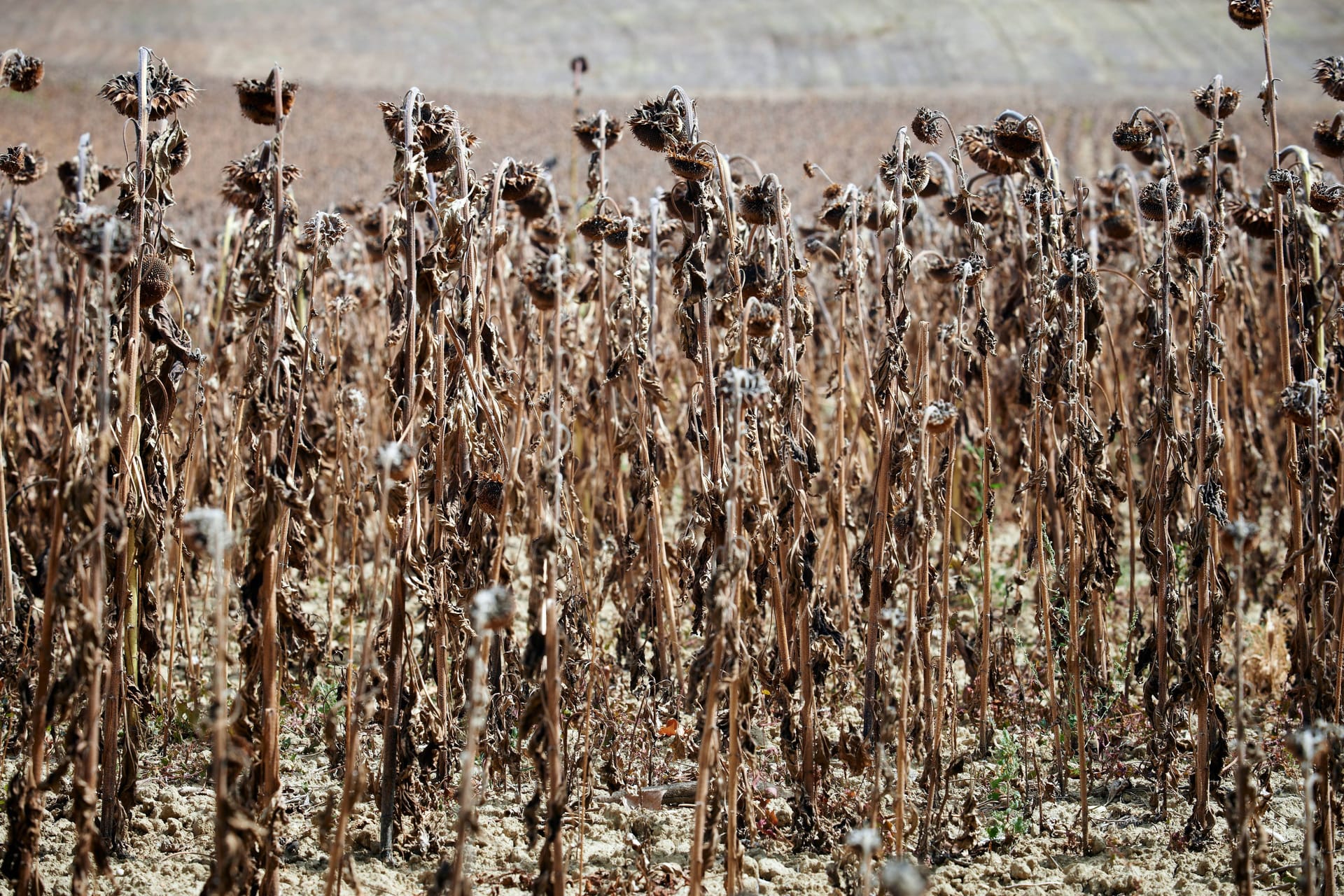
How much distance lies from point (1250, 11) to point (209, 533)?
258cm

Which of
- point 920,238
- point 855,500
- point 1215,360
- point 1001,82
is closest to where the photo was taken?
point 1215,360

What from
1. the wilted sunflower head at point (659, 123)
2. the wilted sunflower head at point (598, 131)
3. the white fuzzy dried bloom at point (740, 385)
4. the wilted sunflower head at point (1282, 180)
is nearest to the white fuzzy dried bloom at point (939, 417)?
the white fuzzy dried bloom at point (740, 385)

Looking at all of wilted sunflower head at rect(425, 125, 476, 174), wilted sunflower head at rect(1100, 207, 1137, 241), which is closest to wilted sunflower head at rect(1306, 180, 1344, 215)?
wilted sunflower head at rect(1100, 207, 1137, 241)

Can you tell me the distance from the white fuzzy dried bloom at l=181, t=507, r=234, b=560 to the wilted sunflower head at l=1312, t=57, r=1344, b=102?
2.53 m

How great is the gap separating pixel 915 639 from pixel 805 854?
2.16 ft

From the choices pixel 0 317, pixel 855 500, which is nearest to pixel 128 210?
pixel 0 317

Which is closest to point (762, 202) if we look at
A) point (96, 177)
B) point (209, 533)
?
point (209, 533)

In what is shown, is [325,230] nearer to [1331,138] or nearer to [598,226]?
[598,226]

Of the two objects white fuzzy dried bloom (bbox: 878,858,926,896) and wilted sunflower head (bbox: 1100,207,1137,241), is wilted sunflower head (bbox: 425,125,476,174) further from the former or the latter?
wilted sunflower head (bbox: 1100,207,1137,241)

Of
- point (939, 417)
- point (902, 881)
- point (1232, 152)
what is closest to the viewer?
point (902, 881)

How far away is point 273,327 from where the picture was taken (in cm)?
200

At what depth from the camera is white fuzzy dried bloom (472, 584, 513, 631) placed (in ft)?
5.49

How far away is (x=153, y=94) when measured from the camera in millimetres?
2152

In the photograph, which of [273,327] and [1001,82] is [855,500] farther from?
[1001,82]
